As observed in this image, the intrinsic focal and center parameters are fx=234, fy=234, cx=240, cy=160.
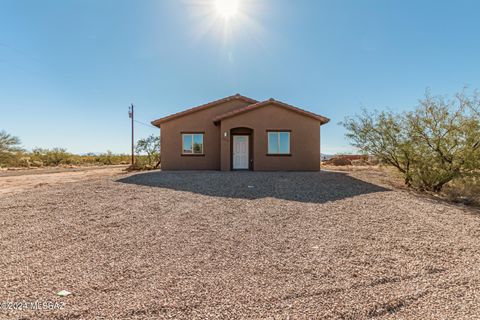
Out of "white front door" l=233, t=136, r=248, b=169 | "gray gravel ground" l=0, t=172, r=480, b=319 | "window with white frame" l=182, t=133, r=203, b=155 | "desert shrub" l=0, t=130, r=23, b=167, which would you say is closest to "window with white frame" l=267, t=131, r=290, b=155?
"white front door" l=233, t=136, r=248, b=169

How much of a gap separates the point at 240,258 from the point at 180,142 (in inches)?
502

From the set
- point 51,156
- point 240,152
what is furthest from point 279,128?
point 51,156

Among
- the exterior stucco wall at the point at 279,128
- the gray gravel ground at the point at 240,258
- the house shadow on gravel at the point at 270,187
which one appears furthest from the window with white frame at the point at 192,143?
the gray gravel ground at the point at 240,258

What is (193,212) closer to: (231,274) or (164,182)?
(231,274)

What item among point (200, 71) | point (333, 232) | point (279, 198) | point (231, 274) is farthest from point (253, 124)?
point (231, 274)

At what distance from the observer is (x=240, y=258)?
370 cm

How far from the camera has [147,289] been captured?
287 cm

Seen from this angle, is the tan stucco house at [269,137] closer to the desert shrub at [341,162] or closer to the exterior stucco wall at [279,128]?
the exterior stucco wall at [279,128]

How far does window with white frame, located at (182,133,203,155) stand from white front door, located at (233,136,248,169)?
7.93ft

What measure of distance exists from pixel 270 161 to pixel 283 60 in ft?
20.9

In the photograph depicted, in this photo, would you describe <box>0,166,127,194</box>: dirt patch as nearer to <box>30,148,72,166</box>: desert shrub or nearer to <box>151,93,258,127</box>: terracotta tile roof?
<box>151,93,258,127</box>: terracotta tile roof

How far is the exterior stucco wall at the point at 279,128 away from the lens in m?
14.0

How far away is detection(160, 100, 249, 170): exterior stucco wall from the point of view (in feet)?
50.6

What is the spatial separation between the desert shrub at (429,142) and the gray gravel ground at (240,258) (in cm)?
282
